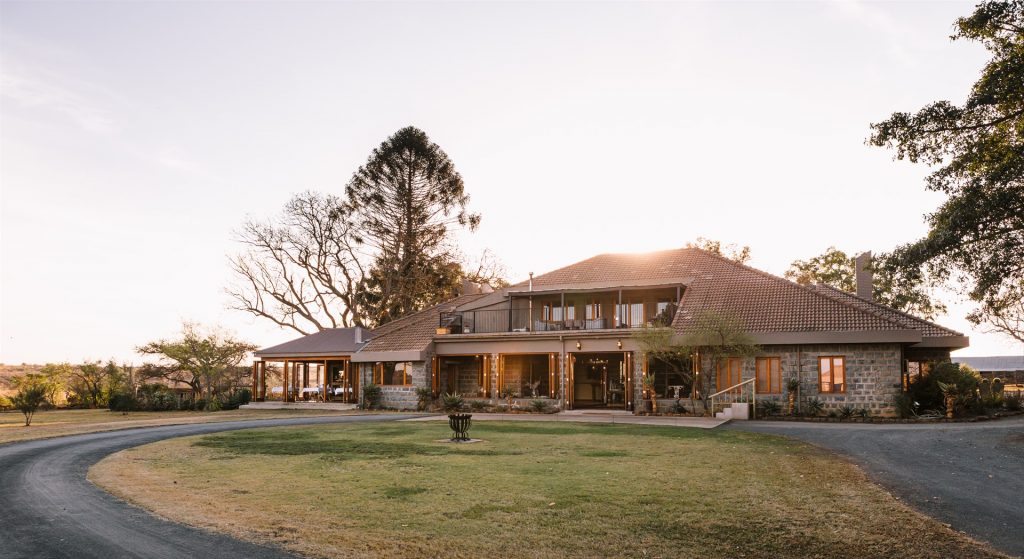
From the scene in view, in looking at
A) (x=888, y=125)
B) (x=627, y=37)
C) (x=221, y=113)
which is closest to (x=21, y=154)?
(x=221, y=113)

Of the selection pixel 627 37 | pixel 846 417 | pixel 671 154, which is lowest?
pixel 846 417

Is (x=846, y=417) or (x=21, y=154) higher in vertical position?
(x=21, y=154)

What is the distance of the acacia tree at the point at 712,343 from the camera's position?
834 inches

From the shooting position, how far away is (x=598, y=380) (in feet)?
90.4

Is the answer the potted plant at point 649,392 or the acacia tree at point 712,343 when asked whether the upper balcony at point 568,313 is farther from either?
the acacia tree at point 712,343

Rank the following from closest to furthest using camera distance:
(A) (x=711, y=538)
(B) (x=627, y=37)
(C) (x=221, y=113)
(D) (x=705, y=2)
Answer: (A) (x=711, y=538) < (D) (x=705, y=2) < (B) (x=627, y=37) < (C) (x=221, y=113)

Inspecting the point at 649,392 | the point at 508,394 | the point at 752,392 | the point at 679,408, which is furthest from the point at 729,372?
the point at 508,394

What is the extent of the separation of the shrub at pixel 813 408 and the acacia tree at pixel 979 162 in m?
7.23

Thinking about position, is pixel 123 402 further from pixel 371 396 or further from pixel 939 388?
pixel 939 388

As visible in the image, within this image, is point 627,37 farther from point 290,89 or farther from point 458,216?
point 458,216

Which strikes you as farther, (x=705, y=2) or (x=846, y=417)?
(x=846, y=417)

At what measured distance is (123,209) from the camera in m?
22.7

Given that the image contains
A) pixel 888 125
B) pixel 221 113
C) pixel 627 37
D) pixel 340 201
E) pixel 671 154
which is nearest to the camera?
pixel 888 125

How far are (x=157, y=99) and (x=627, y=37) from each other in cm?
1335
